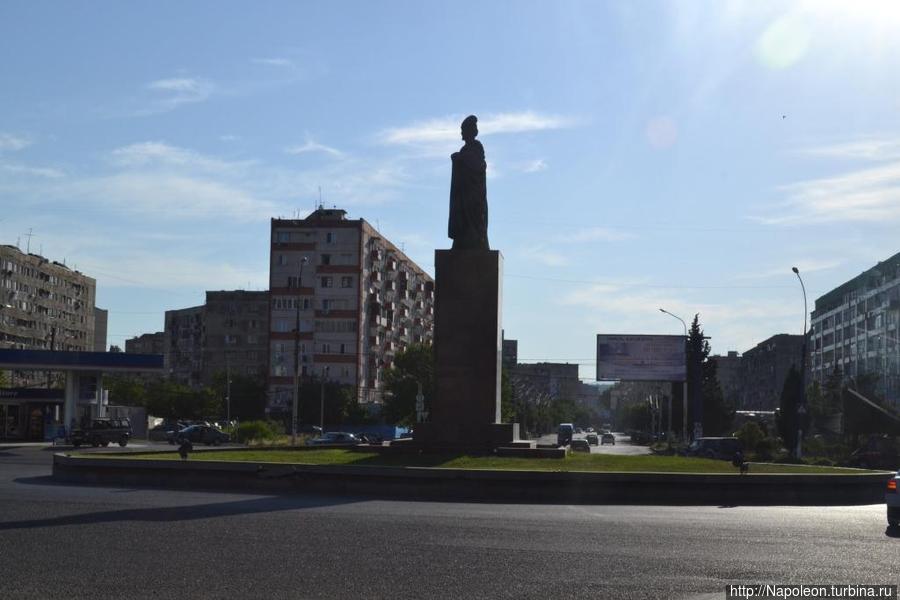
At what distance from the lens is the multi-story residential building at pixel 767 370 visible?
150375 millimetres

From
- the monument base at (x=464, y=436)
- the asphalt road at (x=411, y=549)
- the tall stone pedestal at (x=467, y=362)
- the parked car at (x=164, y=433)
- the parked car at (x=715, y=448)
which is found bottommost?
the parked car at (x=164, y=433)

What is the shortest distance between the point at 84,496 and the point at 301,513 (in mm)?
4690

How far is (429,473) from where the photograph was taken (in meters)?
19.8

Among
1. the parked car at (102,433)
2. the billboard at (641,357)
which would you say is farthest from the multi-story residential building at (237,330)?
the parked car at (102,433)

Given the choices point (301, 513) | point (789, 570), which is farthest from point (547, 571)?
point (301, 513)

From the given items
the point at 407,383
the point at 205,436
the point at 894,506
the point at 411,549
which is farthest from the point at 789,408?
the point at 411,549

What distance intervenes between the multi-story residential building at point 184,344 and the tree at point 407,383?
185 feet

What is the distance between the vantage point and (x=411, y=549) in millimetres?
11922

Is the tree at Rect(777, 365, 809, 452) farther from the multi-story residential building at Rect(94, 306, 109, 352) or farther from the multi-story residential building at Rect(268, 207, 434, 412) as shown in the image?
the multi-story residential building at Rect(94, 306, 109, 352)

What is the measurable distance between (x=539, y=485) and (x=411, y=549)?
7.76 m

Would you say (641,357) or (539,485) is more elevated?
(641,357)

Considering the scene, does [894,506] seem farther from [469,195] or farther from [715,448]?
[715,448]

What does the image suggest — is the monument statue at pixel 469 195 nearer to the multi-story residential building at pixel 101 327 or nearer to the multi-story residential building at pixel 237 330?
the multi-story residential building at pixel 237 330

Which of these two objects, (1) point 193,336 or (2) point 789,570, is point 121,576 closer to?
(2) point 789,570
